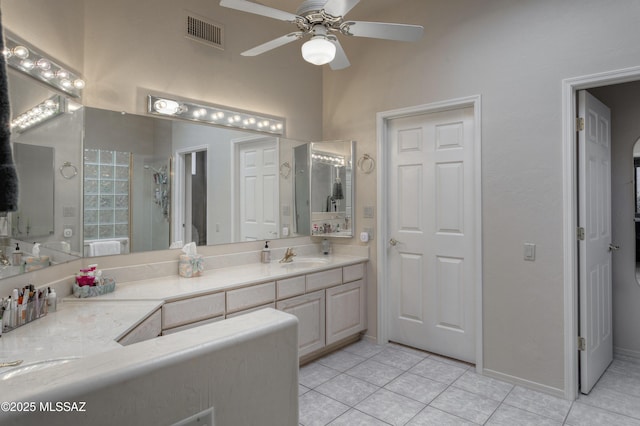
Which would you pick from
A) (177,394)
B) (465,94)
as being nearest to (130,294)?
(177,394)

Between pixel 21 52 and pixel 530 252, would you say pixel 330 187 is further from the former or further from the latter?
pixel 21 52

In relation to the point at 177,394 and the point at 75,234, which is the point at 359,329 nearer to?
the point at 75,234

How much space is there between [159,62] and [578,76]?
2881 millimetres

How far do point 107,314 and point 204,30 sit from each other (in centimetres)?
218

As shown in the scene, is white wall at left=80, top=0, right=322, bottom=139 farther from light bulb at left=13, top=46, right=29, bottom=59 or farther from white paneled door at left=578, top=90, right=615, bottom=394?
white paneled door at left=578, top=90, right=615, bottom=394

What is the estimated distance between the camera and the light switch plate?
8.75 ft

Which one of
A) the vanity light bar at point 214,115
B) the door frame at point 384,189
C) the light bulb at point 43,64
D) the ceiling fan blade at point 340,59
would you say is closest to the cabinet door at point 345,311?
the door frame at point 384,189

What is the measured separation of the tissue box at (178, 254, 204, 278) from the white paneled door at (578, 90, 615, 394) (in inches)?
106

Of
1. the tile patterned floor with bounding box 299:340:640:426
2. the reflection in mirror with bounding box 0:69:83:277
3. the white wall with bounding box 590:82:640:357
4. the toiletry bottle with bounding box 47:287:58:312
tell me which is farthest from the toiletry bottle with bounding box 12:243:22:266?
the white wall with bounding box 590:82:640:357

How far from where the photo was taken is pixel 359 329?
3.52 metres

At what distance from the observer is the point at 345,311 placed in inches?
132

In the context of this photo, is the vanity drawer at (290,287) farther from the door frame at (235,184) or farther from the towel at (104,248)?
the towel at (104,248)

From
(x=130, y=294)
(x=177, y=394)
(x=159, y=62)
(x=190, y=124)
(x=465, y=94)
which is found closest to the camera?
(x=177, y=394)

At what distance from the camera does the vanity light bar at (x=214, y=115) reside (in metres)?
2.62
